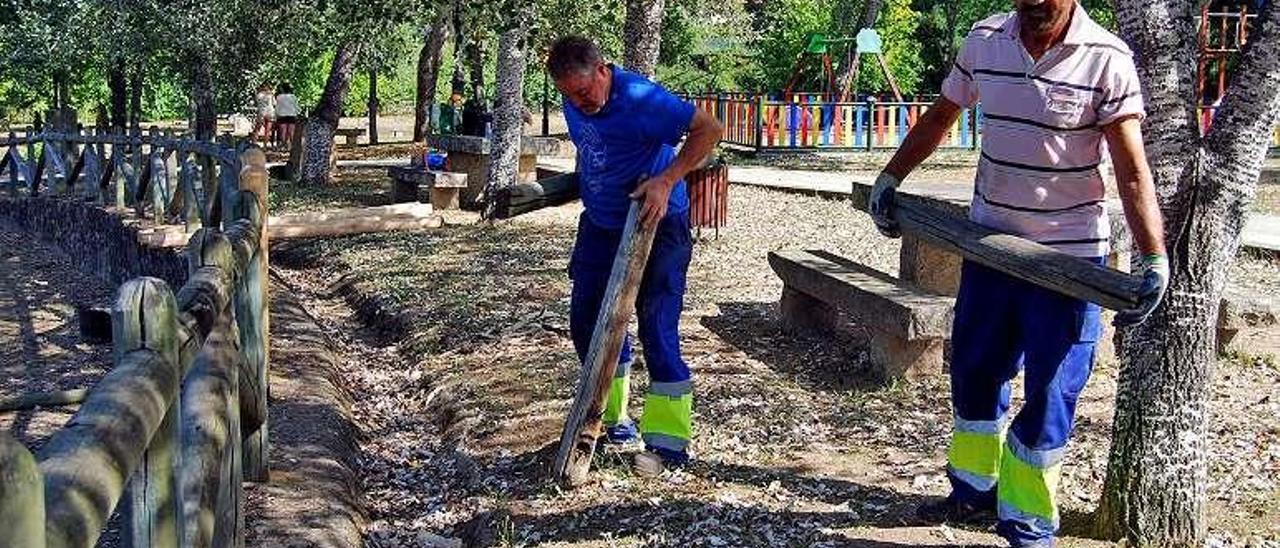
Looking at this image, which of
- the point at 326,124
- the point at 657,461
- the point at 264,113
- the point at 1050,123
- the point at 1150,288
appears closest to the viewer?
Answer: the point at 1150,288

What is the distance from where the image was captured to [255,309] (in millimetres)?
5727

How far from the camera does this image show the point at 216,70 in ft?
80.6

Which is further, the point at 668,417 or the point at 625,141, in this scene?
the point at 668,417

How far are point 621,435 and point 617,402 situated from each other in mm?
126

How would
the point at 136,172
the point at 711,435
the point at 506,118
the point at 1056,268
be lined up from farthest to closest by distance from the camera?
the point at 506,118 < the point at 136,172 < the point at 711,435 < the point at 1056,268

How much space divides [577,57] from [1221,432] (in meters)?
2.98

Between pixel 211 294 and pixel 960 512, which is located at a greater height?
pixel 211 294

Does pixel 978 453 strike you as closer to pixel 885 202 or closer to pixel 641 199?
pixel 885 202

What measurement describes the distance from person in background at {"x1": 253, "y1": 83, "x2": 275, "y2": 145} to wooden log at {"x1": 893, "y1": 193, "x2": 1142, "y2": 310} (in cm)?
2768

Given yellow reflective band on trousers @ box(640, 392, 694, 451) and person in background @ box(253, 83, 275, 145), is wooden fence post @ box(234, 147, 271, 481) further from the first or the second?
person in background @ box(253, 83, 275, 145)

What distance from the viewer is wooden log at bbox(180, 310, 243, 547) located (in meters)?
3.07

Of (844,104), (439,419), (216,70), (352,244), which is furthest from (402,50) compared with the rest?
(439,419)

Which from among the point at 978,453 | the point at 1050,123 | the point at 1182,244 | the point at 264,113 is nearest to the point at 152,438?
the point at 1050,123

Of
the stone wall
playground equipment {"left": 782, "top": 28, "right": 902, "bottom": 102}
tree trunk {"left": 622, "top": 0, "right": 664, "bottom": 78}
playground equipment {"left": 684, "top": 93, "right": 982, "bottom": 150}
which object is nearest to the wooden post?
the stone wall
